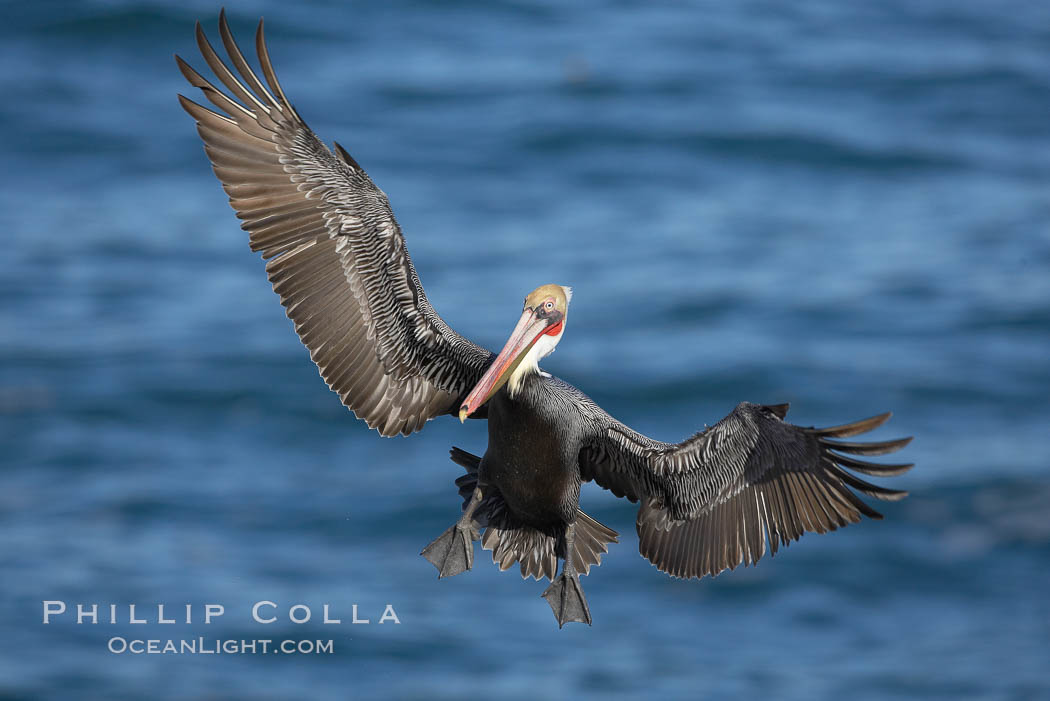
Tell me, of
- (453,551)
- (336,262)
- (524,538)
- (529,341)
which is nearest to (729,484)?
(524,538)

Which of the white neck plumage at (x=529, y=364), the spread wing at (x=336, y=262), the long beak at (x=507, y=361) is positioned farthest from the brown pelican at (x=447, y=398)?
the long beak at (x=507, y=361)

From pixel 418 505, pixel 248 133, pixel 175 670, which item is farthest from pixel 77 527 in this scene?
pixel 248 133

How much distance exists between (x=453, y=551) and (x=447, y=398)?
0.92 meters

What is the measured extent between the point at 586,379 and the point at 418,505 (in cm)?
545

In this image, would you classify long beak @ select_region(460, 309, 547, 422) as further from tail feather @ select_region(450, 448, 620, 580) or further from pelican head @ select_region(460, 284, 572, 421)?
tail feather @ select_region(450, 448, 620, 580)

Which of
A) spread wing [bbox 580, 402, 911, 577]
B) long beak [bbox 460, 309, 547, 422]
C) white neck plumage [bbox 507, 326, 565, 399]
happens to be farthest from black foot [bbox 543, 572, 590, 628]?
long beak [bbox 460, 309, 547, 422]

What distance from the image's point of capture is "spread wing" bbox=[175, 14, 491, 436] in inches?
326

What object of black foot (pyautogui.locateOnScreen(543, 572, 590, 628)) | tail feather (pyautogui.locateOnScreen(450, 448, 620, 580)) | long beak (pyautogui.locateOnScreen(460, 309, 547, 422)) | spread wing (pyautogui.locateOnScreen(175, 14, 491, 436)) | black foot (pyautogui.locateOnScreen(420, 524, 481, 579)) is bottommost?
black foot (pyautogui.locateOnScreen(543, 572, 590, 628))

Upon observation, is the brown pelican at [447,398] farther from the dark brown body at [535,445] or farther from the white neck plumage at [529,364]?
the white neck plumage at [529,364]

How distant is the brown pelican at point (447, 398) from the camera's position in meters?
8.04

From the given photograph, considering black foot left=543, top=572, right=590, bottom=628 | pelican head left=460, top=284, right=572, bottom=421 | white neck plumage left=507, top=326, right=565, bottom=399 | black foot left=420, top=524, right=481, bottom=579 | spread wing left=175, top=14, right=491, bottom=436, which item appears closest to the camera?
pelican head left=460, top=284, right=572, bottom=421

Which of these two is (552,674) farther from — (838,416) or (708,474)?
(708,474)

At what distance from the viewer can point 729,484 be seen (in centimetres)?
830

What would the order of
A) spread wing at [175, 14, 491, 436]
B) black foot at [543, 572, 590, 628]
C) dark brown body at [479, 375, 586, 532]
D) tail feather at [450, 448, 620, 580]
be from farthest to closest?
tail feather at [450, 448, 620, 580] < black foot at [543, 572, 590, 628] < spread wing at [175, 14, 491, 436] < dark brown body at [479, 375, 586, 532]
